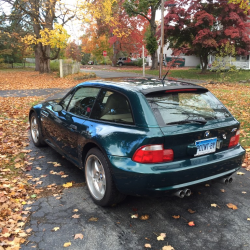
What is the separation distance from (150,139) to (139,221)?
3.27ft

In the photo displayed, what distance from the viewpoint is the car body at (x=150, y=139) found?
9.47ft

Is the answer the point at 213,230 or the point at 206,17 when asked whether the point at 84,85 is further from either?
the point at 206,17

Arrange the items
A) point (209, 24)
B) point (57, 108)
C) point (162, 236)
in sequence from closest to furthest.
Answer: point (162, 236), point (57, 108), point (209, 24)

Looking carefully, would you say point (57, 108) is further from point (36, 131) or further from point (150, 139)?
point (150, 139)

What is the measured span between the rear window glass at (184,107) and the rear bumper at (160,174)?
485mm

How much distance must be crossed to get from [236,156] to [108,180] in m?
1.62

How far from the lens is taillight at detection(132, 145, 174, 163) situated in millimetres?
2869

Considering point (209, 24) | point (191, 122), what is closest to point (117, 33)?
point (209, 24)

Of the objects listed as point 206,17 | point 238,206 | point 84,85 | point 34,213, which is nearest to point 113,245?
point 34,213

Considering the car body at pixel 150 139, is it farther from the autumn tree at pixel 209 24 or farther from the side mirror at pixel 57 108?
the autumn tree at pixel 209 24

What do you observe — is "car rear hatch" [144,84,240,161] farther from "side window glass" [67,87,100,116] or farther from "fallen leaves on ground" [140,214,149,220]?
"side window glass" [67,87,100,116]

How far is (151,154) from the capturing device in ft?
9.42

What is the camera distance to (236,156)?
3.39 metres

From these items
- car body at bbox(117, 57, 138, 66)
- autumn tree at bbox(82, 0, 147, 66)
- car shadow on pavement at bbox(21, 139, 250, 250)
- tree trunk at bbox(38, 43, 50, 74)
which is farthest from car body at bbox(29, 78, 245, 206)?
car body at bbox(117, 57, 138, 66)
